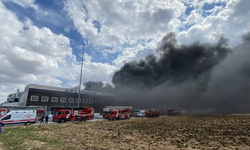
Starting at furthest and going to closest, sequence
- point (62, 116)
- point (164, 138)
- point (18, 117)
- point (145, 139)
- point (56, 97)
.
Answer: point (56, 97) < point (62, 116) < point (18, 117) < point (164, 138) < point (145, 139)

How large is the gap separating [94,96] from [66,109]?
3196 cm

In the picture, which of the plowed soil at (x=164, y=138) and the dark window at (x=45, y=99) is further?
the dark window at (x=45, y=99)

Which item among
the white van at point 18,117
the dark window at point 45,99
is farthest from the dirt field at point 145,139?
the dark window at point 45,99

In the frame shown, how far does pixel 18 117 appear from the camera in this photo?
24.4 m

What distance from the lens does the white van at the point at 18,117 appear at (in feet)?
75.9

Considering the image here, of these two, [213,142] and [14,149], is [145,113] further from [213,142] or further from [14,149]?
[14,149]

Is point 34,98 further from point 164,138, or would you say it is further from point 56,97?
point 164,138

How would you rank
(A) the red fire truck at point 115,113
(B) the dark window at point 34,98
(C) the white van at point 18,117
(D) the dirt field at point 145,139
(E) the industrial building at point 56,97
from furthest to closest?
(E) the industrial building at point 56,97 < (B) the dark window at point 34,98 < (A) the red fire truck at point 115,113 < (C) the white van at point 18,117 < (D) the dirt field at point 145,139

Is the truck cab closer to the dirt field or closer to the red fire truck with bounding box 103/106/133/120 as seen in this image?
the red fire truck with bounding box 103/106/133/120

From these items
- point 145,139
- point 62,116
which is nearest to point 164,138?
point 145,139

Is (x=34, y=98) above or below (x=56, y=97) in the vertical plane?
below

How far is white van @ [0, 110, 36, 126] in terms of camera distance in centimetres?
2314

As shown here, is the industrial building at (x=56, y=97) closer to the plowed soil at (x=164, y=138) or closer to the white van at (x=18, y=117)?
the white van at (x=18, y=117)

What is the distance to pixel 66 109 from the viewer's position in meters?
32.5
